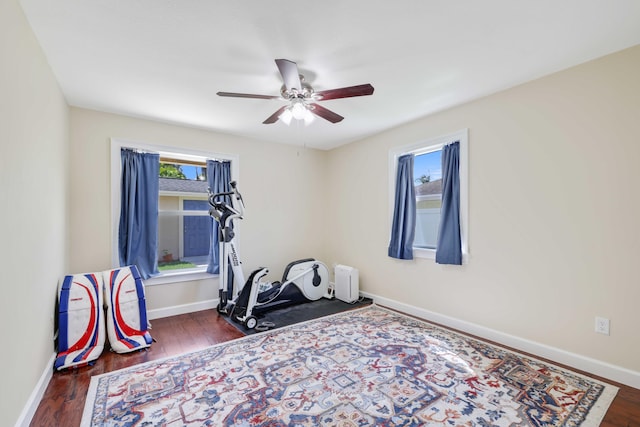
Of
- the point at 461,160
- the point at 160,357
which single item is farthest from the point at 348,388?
the point at 461,160

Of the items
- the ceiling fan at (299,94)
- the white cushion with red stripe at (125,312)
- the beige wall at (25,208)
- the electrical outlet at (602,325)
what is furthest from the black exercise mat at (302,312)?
the electrical outlet at (602,325)

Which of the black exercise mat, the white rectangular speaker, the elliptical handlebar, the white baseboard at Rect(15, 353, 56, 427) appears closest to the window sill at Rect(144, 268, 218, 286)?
the black exercise mat

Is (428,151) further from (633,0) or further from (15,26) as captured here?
(15,26)

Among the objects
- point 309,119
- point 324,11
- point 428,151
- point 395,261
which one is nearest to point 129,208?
point 309,119

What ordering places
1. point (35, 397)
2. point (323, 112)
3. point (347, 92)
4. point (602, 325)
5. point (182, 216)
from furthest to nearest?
point (182, 216)
point (323, 112)
point (602, 325)
point (347, 92)
point (35, 397)

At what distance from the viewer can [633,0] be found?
68.3 inches

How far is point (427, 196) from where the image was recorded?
387 centimetres

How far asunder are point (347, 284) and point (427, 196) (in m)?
1.76

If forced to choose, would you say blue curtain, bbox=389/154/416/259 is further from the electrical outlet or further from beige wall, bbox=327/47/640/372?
the electrical outlet

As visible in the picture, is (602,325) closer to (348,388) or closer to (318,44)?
(348,388)

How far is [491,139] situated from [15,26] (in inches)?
151

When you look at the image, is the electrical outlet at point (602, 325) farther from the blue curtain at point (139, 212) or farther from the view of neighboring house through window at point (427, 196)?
the blue curtain at point (139, 212)

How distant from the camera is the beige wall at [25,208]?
5.12 feet

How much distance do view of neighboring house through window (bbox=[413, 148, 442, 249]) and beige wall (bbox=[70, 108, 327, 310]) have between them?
1943 millimetres
